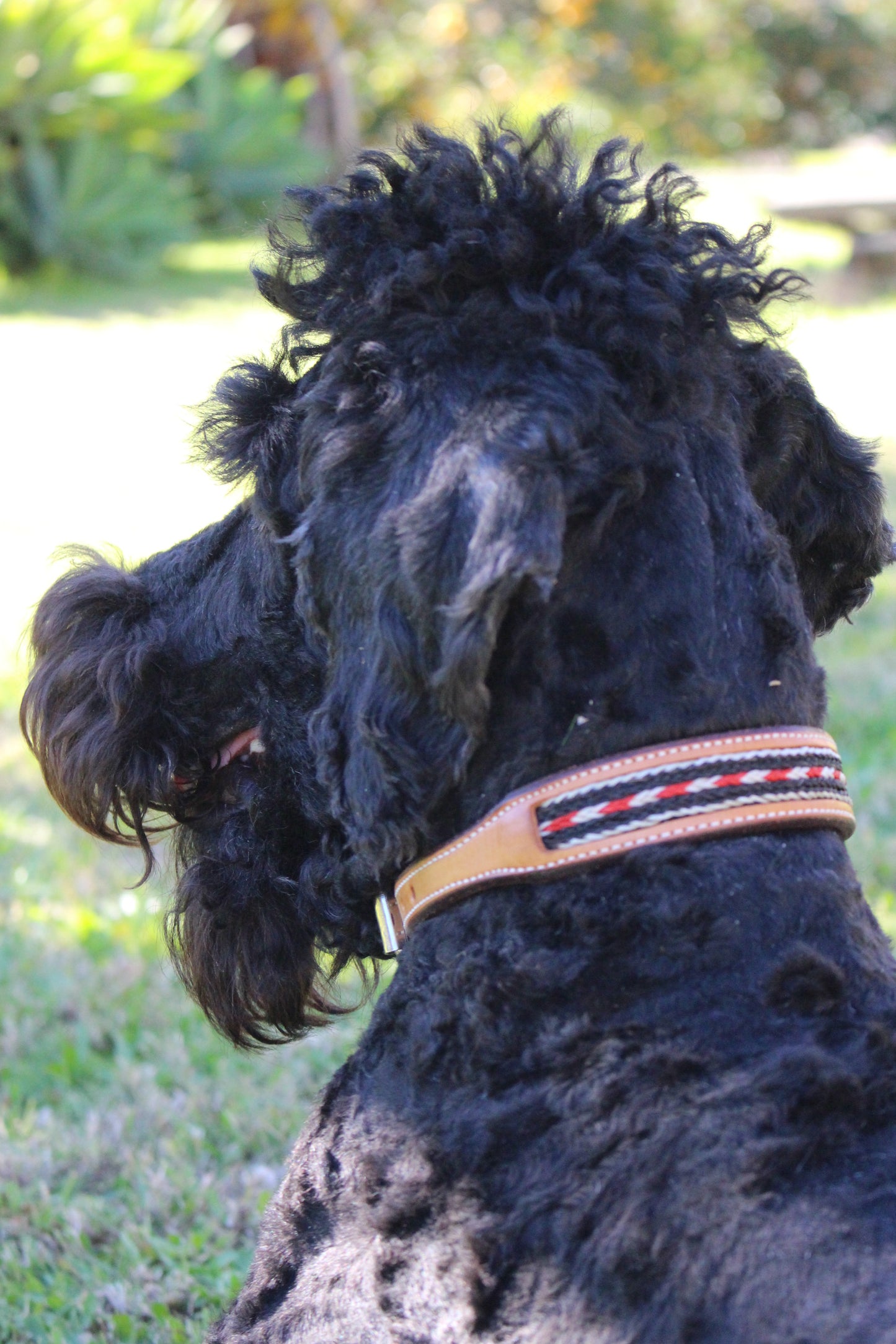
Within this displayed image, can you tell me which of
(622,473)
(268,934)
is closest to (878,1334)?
(622,473)

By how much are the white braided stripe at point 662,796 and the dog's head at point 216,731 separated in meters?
0.48

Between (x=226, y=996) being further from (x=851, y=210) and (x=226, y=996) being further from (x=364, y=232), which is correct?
(x=851, y=210)

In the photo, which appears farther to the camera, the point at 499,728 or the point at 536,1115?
the point at 499,728

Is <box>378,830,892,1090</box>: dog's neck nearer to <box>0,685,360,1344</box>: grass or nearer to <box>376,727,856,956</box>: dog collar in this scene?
<box>376,727,856,956</box>: dog collar

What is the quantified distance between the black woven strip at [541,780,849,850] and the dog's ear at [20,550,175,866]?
76 centimetres

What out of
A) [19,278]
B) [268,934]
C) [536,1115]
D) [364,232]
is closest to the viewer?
[536,1115]

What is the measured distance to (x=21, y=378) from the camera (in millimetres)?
12062

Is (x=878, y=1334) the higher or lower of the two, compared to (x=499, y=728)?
lower

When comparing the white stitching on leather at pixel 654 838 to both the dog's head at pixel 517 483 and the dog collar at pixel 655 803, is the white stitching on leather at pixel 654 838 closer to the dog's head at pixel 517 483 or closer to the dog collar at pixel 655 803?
the dog collar at pixel 655 803

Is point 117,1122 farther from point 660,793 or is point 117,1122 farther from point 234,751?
point 660,793

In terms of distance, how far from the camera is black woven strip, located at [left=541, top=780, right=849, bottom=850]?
1585mm

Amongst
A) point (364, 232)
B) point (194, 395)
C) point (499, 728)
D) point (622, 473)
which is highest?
point (194, 395)

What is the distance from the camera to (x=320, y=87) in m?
21.7

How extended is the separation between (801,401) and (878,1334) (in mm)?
1211
